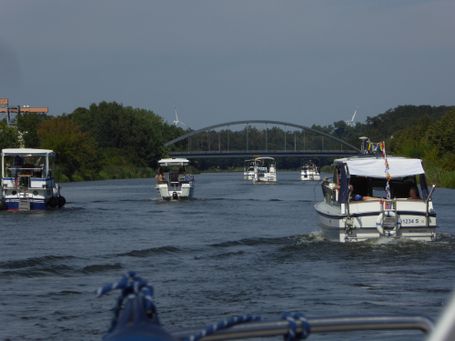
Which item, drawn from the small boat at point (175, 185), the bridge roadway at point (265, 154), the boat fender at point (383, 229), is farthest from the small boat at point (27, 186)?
the bridge roadway at point (265, 154)

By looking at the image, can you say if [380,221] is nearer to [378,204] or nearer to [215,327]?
[378,204]

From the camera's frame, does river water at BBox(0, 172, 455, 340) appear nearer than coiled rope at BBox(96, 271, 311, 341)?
No

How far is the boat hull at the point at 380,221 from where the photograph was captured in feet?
75.7

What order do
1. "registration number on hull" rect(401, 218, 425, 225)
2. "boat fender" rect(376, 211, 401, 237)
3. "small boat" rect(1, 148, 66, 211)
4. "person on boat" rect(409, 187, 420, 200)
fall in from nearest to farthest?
"boat fender" rect(376, 211, 401, 237) → "registration number on hull" rect(401, 218, 425, 225) → "person on boat" rect(409, 187, 420, 200) → "small boat" rect(1, 148, 66, 211)

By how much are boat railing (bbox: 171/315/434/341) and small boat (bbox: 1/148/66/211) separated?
128 ft

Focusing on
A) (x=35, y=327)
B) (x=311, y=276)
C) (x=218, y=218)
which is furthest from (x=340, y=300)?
(x=218, y=218)

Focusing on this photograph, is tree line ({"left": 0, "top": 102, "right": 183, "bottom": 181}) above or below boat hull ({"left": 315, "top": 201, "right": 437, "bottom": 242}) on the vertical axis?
above

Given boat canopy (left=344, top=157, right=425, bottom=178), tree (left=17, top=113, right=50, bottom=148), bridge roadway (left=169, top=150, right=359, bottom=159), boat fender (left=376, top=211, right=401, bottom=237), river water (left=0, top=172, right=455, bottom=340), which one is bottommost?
river water (left=0, top=172, right=455, bottom=340)

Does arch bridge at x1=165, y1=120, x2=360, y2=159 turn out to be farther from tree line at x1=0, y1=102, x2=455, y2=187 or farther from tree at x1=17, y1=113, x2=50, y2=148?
tree at x1=17, y1=113, x2=50, y2=148

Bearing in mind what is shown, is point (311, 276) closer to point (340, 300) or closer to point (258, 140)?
point (340, 300)

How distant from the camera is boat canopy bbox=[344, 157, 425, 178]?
2473 centimetres

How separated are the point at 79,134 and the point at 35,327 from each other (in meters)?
104

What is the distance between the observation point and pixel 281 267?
70.0ft

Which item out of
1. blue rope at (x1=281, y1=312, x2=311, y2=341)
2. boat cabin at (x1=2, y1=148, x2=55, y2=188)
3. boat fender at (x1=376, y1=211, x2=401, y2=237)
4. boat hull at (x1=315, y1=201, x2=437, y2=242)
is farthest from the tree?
blue rope at (x1=281, y1=312, x2=311, y2=341)
